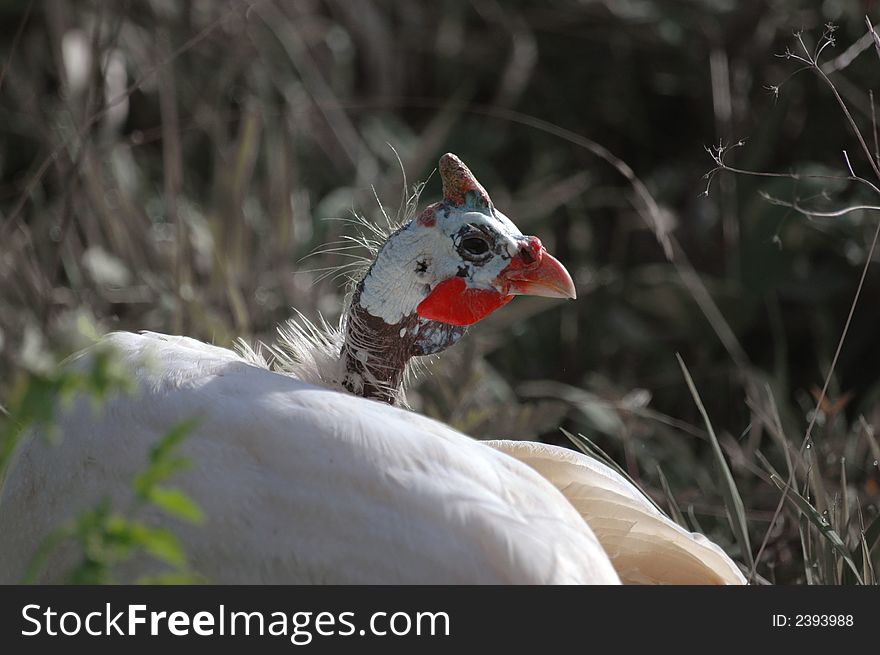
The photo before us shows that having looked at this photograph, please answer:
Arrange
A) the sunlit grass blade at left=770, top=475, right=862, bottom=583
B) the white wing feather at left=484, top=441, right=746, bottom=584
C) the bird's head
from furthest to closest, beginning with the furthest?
the bird's head
the sunlit grass blade at left=770, top=475, right=862, bottom=583
the white wing feather at left=484, top=441, right=746, bottom=584

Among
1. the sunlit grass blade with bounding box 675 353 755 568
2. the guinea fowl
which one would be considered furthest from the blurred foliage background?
the guinea fowl

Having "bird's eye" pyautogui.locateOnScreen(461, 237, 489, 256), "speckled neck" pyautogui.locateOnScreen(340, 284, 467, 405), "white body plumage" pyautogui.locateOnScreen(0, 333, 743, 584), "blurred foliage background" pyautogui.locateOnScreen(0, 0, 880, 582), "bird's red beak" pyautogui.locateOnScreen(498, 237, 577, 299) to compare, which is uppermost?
"blurred foliage background" pyautogui.locateOnScreen(0, 0, 880, 582)

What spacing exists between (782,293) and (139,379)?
2.37 metres

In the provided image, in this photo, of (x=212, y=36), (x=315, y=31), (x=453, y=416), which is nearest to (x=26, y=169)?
(x=212, y=36)

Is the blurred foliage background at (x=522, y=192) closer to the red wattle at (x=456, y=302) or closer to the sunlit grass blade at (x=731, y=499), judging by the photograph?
the sunlit grass blade at (x=731, y=499)

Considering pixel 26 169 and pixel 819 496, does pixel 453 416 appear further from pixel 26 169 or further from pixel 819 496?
pixel 26 169

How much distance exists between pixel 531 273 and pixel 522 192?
68.6 inches

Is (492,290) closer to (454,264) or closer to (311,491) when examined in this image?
(454,264)

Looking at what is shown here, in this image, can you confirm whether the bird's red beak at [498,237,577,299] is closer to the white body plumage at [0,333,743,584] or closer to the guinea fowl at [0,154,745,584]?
the guinea fowl at [0,154,745,584]

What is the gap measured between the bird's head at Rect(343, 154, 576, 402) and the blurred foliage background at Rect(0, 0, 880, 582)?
516 mm

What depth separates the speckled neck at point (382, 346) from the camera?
7.13 ft

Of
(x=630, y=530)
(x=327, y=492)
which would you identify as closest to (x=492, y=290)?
(x=630, y=530)

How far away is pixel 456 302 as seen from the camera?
2.14m

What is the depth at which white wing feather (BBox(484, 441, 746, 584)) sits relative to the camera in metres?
1.88
